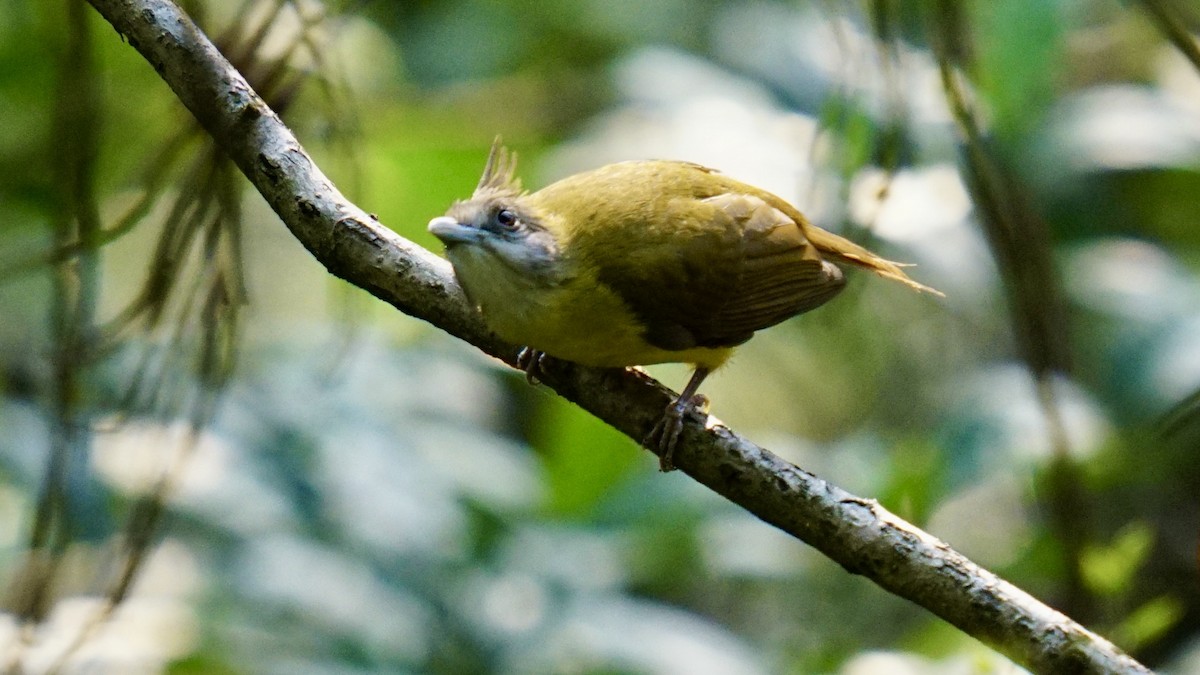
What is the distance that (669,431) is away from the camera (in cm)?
255

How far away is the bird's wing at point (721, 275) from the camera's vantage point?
2.83 metres

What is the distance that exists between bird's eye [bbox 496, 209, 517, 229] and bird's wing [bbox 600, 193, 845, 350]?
24cm

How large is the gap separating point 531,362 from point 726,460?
0.62 meters

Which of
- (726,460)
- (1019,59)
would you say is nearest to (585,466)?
(726,460)

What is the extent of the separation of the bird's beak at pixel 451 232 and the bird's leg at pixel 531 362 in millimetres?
323

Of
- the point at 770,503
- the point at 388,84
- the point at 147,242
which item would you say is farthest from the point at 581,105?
the point at 770,503

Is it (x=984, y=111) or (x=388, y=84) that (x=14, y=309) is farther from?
(x=984, y=111)

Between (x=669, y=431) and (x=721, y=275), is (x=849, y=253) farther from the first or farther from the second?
(x=669, y=431)

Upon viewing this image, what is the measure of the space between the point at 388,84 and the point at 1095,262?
3441 millimetres

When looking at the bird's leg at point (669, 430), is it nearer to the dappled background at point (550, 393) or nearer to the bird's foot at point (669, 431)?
the bird's foot at point (669, 431)

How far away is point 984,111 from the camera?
165 inches

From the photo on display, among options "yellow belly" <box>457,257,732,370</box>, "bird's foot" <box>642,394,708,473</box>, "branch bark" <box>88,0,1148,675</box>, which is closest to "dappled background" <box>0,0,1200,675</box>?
"branch bark" <box>88,0,1148,675</box>

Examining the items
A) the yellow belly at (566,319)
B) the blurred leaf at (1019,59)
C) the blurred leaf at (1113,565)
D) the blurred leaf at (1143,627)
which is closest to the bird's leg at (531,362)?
the yellow belly at (566,319)

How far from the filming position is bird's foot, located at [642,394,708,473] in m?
2.53
